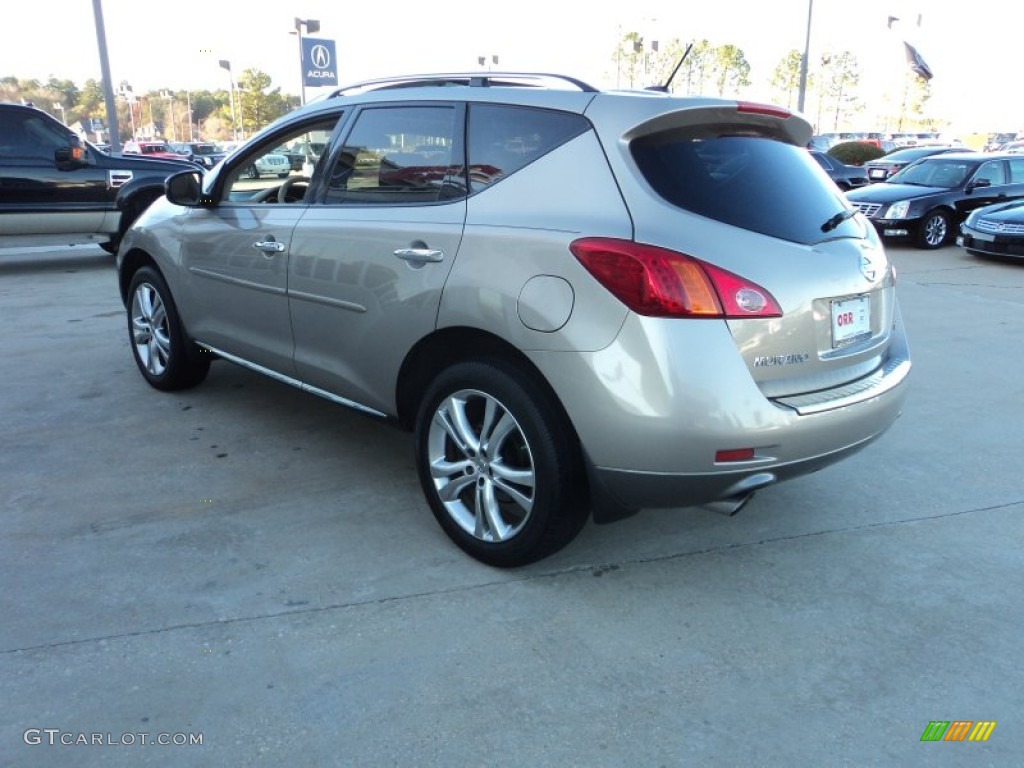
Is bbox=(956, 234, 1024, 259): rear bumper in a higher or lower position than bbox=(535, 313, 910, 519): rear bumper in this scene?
lower

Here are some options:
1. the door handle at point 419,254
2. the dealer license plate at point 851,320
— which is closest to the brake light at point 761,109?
the dealer license plate at point 851,320

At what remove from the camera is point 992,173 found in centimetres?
1427

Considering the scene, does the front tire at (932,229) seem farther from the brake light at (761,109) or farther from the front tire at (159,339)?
the front tire at (159,339)

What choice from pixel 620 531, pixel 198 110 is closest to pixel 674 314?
pixel 620 531

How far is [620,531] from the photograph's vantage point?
3.68 m

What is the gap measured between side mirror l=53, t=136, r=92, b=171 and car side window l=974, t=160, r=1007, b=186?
13329 mm

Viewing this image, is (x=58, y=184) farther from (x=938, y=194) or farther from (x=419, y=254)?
(x=938, y=194)

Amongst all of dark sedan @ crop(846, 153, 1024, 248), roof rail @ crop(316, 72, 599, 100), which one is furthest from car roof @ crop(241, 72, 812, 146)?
dark sedan @ crop(846, 153, 1024, 248)

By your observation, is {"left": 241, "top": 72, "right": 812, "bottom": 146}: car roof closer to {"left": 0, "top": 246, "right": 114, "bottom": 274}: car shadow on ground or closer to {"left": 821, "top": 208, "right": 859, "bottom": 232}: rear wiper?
{"left": 821, "top": 208, "right": 859, "bottom": 232}: rear wiper

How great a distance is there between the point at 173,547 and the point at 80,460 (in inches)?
49.0

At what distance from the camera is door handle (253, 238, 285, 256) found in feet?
13.4

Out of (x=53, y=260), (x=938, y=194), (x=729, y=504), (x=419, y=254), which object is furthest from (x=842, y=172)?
(x=729, y=504)

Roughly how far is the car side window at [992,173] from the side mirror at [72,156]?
1333 cm

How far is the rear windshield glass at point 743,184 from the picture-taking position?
2.94 metres
